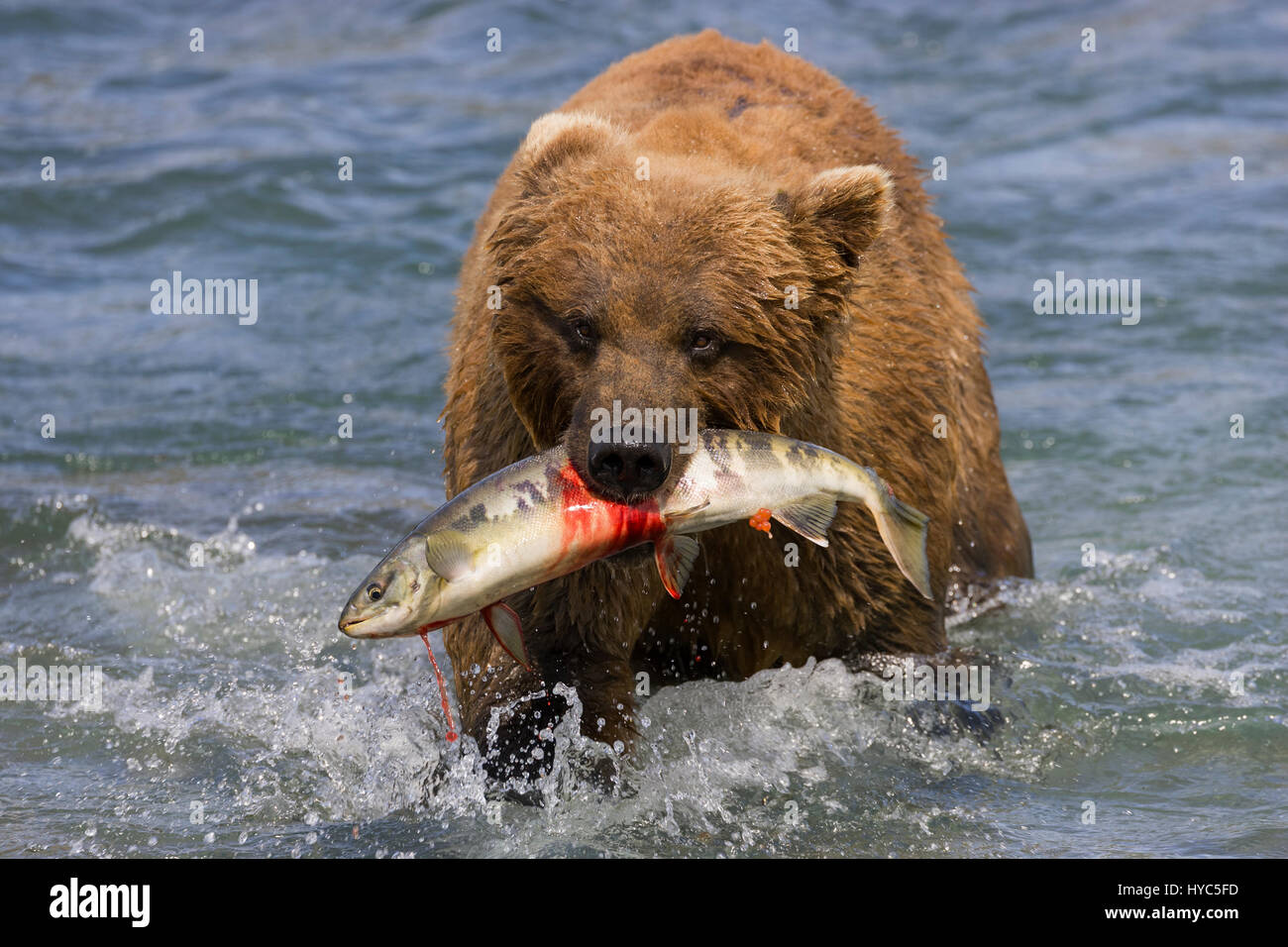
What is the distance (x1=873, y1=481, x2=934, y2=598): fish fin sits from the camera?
4484 millimetres

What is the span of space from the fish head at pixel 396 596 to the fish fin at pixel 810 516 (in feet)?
3.23

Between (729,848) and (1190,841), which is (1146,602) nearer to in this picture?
(1190,841)

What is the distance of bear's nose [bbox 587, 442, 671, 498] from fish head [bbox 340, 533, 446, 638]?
48cm

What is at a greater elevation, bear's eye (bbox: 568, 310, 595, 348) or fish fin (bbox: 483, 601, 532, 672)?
bear's eye (bbox: 568, 310, 595, 348)

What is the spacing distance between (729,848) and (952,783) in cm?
90

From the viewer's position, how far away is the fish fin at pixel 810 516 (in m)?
4.36

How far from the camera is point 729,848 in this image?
Answer: 4871mm

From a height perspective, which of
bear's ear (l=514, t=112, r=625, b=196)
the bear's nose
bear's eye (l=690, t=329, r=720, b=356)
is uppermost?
bear's ear (l=514, t=112, r=625, b=196)

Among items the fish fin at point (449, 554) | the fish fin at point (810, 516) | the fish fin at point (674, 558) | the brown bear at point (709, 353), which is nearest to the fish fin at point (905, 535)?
the fish fin at point (810, 516)

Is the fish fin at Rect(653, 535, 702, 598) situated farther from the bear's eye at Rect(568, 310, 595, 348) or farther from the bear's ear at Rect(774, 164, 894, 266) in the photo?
the bear's ear at Rect(774, 164, 894, 266)

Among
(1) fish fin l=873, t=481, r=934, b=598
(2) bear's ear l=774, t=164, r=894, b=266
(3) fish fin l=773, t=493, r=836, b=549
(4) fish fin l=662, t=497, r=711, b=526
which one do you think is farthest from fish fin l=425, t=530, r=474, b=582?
(2) bear's ear l=774, t=164, r=894, b=266

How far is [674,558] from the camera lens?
4.32 metres

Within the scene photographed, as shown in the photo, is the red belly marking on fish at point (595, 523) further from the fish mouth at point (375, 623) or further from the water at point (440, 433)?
the water at point (440, 433)
